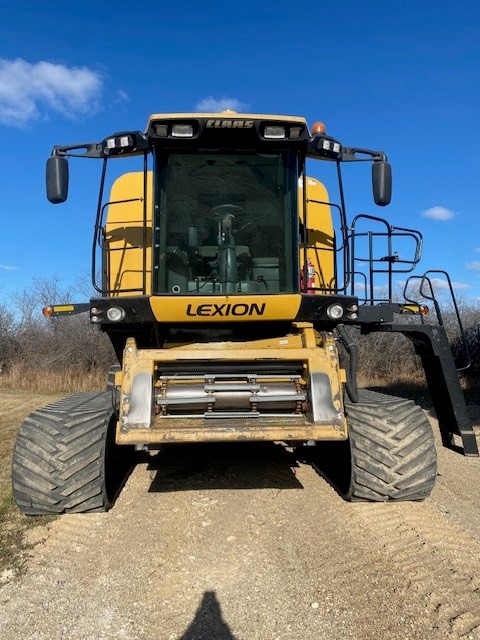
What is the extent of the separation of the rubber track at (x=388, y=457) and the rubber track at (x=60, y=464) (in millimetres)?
2193

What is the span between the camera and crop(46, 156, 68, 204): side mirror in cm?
497

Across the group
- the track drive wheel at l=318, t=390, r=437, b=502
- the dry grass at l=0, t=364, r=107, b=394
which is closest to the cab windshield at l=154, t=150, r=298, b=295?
the track drive wheel at l=318, t=390, r=437, b=502

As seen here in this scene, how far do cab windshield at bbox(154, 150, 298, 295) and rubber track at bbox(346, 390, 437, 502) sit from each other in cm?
142

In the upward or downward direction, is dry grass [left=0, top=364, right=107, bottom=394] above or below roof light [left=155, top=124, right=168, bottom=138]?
below

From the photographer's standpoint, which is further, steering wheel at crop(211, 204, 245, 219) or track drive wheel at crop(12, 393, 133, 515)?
steering wheel at crop(211, 204, 245, 219)

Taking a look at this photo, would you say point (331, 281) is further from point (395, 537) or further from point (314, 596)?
point (314, 596)

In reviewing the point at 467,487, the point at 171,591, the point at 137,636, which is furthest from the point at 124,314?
the point at 467,487

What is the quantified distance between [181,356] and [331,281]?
83.0 inches

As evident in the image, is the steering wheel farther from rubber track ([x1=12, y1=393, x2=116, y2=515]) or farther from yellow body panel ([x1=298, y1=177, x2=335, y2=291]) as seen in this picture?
rubber track ([x1=12, y1=393, x2=116, y2=515])

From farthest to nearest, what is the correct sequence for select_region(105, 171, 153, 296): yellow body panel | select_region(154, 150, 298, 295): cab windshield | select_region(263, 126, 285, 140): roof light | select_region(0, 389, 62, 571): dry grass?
select_region(105, 171, 153, 296): yellow body panel
select_region(154, 150, 298, 295): cab windshield
select_region(263, 126, 285, 140): roof light
select_region(0, 389, 62, 571): dry grass

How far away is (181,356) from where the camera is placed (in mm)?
4672

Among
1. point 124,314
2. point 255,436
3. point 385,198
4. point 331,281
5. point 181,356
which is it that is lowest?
point 255,436

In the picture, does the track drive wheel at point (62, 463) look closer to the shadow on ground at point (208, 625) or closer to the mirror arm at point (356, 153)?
the shadow on ground at point (208, 625)

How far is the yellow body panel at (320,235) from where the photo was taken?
19.2ft
